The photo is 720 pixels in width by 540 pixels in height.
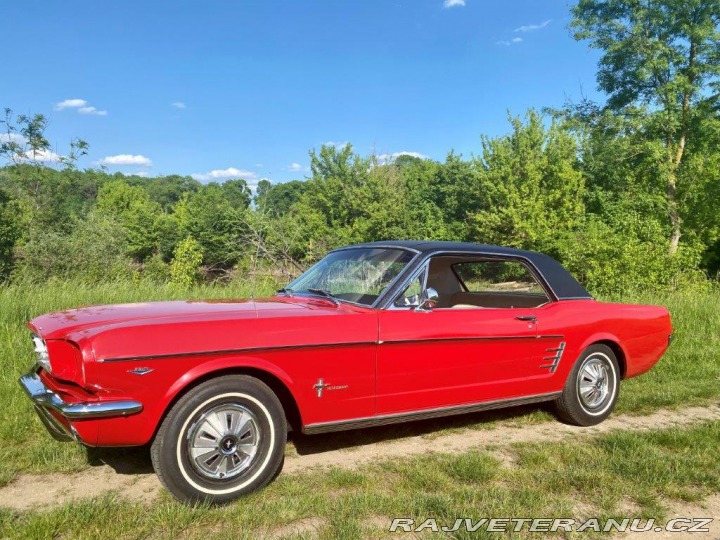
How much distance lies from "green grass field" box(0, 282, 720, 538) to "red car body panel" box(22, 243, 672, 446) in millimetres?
414

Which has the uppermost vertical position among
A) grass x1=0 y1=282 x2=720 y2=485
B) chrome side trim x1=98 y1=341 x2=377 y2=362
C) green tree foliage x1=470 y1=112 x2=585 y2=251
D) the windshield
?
green tree foliage x1=470 y1=112 x2=585 y2=251

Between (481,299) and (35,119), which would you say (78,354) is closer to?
(481,299)

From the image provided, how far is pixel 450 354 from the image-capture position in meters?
4.16

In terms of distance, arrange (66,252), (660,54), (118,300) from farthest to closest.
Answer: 1. (66,252)
2. (660,54)
3. (118,300)

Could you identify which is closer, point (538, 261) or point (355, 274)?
point (355, 274)

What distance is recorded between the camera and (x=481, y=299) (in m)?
5.59

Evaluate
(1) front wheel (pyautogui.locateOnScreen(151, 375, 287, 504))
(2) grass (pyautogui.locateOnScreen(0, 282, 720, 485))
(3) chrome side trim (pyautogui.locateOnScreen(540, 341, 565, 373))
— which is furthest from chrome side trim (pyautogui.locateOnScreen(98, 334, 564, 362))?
(2) grass (pyautogui.locateOnScreen(0, 282, 720, 485))

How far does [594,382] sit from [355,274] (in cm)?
254

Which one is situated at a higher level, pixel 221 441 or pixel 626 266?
pixel 626 266

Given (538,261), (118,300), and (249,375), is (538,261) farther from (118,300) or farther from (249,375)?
(118,300)

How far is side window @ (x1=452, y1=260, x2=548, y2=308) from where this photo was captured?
5.29 m

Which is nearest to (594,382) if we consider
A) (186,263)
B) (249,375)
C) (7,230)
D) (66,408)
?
(249,375)

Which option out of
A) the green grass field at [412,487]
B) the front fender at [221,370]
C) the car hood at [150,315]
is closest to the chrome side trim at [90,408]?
the front fender at [221,370]

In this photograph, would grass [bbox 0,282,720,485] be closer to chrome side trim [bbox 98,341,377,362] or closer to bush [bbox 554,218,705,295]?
chrome side trim [bbox 98,341,377,362]
